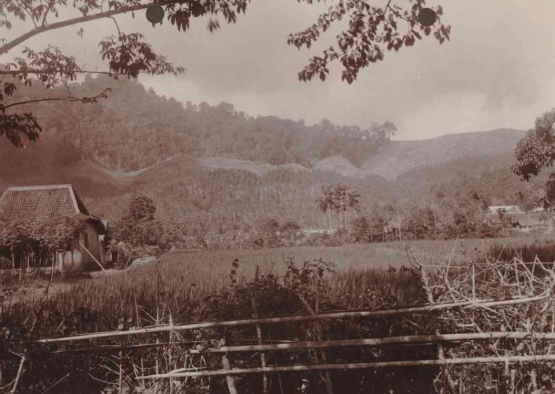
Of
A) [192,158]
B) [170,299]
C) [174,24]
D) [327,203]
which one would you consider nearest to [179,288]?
[170,299]

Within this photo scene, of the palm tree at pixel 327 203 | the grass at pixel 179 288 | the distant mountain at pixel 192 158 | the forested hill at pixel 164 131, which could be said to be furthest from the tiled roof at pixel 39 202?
the palm tree at pixel 327 203

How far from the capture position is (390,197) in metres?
34.1

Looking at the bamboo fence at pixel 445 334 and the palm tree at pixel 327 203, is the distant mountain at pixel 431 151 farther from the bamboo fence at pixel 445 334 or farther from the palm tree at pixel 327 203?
the bamboo fence at pixel 445 334

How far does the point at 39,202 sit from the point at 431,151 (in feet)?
152

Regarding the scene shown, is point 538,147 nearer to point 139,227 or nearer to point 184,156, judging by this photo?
point 139,227

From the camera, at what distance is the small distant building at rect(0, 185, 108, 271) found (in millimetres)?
9758

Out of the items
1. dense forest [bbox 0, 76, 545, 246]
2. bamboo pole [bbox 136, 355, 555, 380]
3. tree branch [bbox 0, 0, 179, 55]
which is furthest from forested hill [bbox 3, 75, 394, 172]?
bamboo pole [bbox 136, 355, 555, 380]

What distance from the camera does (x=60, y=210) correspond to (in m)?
10.9

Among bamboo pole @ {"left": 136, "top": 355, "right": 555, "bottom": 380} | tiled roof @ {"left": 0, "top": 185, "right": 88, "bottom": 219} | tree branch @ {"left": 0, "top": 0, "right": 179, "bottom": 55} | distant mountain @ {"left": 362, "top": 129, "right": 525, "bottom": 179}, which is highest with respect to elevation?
distant mountain @ {"left": 362, "top": 129, "right": 525, "bottom": 179}

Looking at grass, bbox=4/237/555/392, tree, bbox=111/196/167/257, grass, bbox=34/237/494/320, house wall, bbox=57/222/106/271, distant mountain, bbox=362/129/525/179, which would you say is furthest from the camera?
distant mountain, bbox=362/129/525/179

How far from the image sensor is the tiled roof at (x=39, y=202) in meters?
10.1

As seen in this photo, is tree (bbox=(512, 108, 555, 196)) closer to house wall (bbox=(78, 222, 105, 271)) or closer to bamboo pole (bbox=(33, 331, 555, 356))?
bamboo pole (bbox=(33, 331, 555, 356))

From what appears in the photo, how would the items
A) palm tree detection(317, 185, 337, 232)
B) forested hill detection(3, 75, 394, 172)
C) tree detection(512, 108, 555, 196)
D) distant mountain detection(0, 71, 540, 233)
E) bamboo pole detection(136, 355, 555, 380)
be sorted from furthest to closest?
palm tree detection(317, 185, 337, 232) → tree detection(512, 108, 555, 196) → distant mountain detection(0, 71, 540, 233) → forested hill detection(3, 75, 394, 172) → bamboo pole detection(136, 355, 555, 380)

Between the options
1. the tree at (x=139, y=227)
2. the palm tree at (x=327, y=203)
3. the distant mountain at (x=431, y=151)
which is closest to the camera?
the tree at (x=139, y=227)
